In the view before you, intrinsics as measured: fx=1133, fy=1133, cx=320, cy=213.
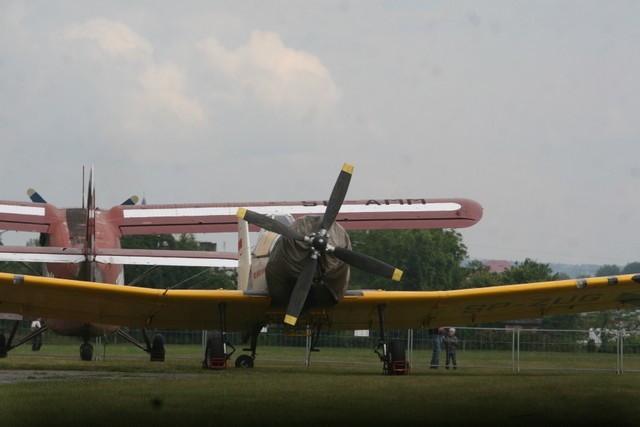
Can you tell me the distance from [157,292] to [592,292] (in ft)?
23.3

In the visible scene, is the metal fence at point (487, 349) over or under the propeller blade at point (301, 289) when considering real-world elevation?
under

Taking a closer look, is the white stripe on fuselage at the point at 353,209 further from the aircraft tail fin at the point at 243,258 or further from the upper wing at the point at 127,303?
the upper wing at the point at 127,303

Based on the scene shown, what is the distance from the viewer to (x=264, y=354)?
102 ft

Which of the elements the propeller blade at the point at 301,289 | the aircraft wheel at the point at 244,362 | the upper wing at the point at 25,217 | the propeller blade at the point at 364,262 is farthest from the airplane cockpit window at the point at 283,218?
the upper wing at the point at 25,217

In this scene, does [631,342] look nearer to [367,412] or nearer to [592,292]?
[592,292]

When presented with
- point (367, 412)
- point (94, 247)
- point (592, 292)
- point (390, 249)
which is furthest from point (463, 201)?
point (390, 249)

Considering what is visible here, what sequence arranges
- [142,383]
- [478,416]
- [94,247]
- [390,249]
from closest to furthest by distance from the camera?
1. [478,416]
2. [142,383]
3. [94,247]
4. [390,249]

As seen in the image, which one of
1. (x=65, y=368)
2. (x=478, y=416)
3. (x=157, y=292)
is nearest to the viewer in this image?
(x=478, y=416)

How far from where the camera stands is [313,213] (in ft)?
76.7

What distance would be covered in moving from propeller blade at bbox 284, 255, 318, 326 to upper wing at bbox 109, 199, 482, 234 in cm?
499

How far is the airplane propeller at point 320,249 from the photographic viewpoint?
17250 millimetres

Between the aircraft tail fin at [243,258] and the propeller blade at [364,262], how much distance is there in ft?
13.0

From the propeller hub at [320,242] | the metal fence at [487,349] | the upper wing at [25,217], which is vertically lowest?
the metal fence at [487,349]

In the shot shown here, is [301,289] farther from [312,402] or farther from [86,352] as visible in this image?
[86,352]
